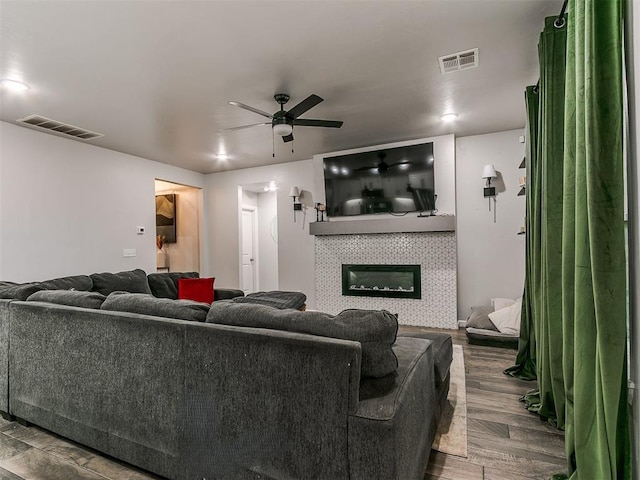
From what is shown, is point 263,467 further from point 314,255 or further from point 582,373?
point 314,255

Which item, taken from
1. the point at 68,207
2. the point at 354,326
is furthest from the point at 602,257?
the point at 68,207

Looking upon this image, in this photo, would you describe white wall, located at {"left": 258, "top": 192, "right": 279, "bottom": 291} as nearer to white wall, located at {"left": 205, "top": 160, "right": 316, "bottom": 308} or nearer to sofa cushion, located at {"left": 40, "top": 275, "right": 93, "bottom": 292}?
white wall, located at {"left": 205, "top": 160, "right": 316, "bottom": 308}

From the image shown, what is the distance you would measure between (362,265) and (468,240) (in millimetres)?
1587

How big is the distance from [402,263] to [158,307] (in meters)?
3.91

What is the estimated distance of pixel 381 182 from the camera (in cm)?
514

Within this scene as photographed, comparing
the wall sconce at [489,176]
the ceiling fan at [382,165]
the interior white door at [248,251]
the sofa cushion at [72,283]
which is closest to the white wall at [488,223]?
Result: the wall sconce at [489,176]

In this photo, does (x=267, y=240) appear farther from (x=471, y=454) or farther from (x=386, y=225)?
(x=471, y=454)

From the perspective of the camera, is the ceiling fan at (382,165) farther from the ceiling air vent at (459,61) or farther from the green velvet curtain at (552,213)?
the green velvet curtain at (552,213)

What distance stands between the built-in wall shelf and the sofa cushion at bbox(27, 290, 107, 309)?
146 inches

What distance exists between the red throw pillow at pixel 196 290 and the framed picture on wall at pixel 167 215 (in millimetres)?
3187

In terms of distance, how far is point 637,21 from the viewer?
1.13m

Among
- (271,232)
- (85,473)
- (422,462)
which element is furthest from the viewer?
(271,232)

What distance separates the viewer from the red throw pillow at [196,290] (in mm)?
4273

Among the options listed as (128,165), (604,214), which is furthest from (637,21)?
(128,165)
